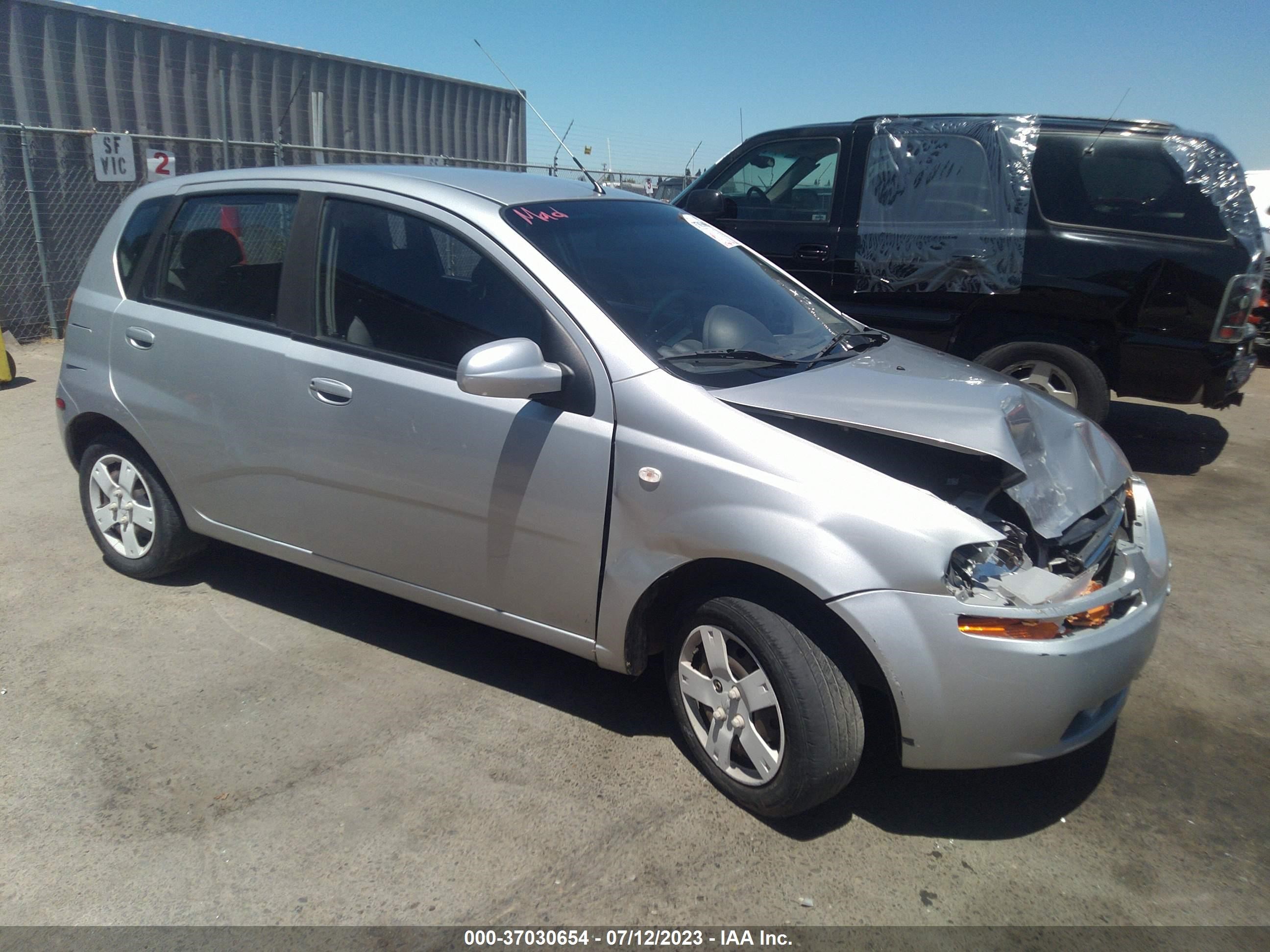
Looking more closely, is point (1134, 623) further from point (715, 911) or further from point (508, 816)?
point (508, 816)

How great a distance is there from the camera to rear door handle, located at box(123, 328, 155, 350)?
3947 mm

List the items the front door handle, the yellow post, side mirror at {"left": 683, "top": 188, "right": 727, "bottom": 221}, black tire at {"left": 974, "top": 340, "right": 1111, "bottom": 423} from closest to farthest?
black tire at {"left": 974, "top": 340, "right": 1111, "bottom": 423} → side mirror at {"left": 683, "top": 188, "right": 727, "bottom": 221} → the front door handle → the yellow post

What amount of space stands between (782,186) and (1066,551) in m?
4.71

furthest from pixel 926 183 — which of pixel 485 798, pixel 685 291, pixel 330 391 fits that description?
pixel 485 798

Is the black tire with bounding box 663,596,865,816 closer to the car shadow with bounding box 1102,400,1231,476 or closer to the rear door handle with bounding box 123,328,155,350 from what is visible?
the rear door handle with bounding box 123,328,155,350

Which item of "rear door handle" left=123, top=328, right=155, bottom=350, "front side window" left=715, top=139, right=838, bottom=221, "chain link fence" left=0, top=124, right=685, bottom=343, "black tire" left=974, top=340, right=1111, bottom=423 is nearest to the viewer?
"rear door handle" left=123, top=328, right=155, bottom=350

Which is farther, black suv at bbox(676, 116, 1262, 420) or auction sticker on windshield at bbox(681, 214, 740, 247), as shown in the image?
black suv at bbox(676, 116, 1262, 420)

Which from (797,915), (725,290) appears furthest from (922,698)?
(725,290)

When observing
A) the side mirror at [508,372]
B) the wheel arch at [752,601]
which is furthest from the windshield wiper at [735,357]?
the wheel arch at [752,601]

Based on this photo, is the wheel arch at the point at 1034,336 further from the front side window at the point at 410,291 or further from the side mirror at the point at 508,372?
the side mirror at the point at 508,372

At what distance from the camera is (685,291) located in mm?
3467

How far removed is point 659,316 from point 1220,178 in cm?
444

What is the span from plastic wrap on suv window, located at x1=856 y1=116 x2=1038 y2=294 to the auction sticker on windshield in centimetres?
262

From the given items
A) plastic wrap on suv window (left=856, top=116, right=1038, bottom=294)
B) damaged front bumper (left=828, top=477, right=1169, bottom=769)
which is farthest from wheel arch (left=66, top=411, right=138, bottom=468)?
plastic wrap on suv window (left=856, top=116, right=1038, bottom=294)
